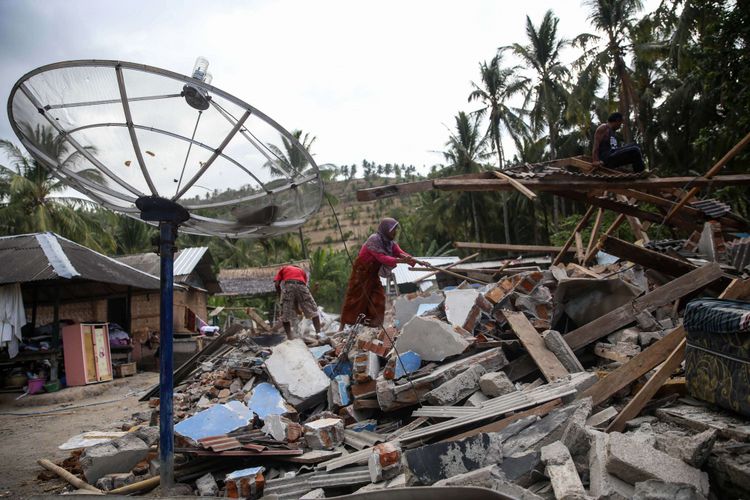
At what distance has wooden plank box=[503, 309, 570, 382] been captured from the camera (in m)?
4.25

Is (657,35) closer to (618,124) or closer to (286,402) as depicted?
(618,124)

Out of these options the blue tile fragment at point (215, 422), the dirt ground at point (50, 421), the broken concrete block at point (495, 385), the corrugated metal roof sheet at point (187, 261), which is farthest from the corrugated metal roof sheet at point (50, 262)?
the broken concrete block at point (495, 385)

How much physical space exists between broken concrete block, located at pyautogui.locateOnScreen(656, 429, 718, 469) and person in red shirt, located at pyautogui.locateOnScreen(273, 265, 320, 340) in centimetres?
558

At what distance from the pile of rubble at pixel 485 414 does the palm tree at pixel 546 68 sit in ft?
70.7

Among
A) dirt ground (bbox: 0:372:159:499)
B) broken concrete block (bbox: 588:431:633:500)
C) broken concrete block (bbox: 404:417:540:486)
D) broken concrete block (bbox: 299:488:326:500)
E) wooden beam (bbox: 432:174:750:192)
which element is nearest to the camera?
broken concrete block (bbox: 588:431:633:500)

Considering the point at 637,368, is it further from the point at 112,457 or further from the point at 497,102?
the point at 497,102

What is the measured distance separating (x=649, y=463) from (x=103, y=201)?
4545 millimetres

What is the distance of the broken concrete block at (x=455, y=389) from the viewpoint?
418 centimetres

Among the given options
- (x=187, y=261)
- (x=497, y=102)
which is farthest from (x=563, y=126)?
(x=187, y=261)

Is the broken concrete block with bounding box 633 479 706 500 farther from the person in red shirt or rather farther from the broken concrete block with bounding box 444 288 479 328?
the person in red shirt

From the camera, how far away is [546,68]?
25.9 meters

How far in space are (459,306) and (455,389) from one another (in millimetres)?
2263

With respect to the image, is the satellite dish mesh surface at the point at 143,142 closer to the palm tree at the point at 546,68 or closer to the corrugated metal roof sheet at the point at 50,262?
the corrugated metal roof sheet at the point at 50,262

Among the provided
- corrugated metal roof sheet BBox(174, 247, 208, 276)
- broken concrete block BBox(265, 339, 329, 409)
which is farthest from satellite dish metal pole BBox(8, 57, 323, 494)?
corrugated metal roof sheet BBox(174, 247, 208, 276)
